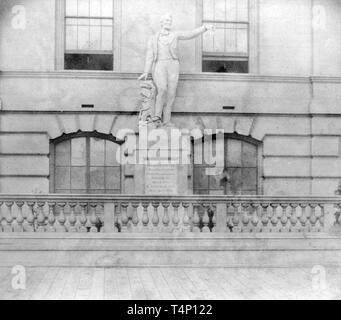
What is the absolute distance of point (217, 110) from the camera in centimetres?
1741

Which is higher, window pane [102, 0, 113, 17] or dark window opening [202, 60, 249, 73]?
window pane [102, 0, 113, 17]

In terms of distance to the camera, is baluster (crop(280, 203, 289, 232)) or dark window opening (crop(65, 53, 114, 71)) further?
dark window opening (crop(65, 53, 114, 71))

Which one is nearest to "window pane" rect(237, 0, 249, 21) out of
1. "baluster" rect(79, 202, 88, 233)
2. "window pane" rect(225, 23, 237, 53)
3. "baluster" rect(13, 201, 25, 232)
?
"window pane" rect(225, 23, 237, 53)

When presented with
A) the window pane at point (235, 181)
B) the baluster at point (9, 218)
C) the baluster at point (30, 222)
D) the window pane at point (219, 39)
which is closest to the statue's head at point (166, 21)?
the window pane at point (219, 39)

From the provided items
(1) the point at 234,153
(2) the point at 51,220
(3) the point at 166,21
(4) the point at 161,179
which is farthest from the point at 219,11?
(2) the point at 51,220

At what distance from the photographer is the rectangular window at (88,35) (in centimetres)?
→ 1748

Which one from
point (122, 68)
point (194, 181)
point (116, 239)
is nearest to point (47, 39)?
point (122, 68)

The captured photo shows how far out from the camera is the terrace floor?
992cm

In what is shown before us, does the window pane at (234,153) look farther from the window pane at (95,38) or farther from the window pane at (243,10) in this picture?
the window pane at (95,38)

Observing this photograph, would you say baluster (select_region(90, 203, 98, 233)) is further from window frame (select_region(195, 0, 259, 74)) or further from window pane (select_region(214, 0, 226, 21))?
window pane (select_region(214, 0, 226, 21))

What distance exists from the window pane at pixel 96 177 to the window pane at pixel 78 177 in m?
0.23

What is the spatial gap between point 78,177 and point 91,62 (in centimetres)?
330

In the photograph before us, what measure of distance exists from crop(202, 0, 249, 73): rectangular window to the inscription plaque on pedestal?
378 cm

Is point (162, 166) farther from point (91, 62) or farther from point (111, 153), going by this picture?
point (91, 62)
